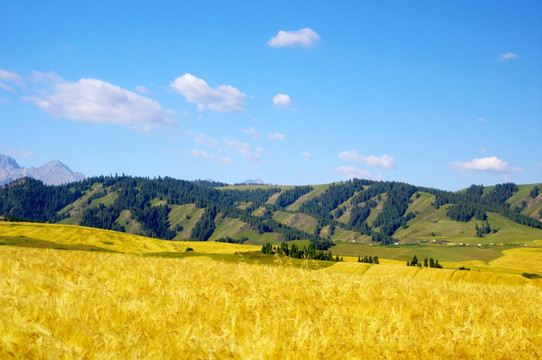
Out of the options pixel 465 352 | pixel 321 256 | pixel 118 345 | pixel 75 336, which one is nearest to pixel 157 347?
pixel 118 345

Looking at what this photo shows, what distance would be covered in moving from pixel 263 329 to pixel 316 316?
1523 millimetres

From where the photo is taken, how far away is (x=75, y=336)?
15.9 ft

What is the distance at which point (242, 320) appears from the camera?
21.3ft

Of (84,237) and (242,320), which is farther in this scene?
(84,237)

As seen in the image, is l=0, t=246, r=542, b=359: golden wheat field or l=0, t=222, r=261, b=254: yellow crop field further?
l=0, t=222, r=261, b=254: yellow crop field

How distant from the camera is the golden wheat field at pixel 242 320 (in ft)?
15.2

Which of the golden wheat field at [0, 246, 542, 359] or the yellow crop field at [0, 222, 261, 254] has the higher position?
the golden wheat field at [0, 246, 542, 359]

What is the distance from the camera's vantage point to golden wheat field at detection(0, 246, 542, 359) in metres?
4.63

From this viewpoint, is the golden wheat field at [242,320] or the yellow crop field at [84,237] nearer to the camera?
the golden wheat field at [242,320]

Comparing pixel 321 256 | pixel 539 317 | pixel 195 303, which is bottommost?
pixel 321 256

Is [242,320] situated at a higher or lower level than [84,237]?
higher

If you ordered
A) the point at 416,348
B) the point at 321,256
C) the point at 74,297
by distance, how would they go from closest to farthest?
the point at 416,348 → the point at 74,297 → the point at 321,256

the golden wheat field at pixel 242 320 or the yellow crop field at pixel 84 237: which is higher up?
the golden wheat field at pixel 242 320

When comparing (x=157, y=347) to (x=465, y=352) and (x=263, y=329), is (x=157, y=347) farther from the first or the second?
(x=465, y=352)
